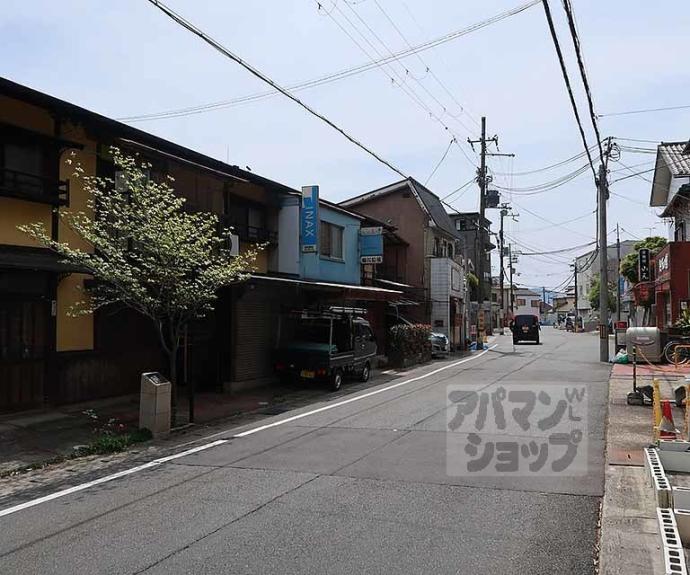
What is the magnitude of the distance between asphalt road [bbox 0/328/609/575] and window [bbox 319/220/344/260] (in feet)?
41.0

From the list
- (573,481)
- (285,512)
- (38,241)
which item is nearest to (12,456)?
(38,241)

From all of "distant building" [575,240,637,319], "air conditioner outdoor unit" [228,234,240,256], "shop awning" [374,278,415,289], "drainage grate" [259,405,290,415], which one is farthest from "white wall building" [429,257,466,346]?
"distant building" [575,240,637,319]

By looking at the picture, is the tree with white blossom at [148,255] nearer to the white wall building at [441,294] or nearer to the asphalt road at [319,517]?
the asphalt road at [319,517]

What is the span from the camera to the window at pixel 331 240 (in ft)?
71.2

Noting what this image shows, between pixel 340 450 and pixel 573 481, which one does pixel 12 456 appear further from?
pixel 573 481

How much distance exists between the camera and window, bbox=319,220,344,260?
71.2ft

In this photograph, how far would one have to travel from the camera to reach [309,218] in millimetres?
19000

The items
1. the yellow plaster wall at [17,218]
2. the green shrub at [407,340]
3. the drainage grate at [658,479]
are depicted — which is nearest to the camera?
the drainage grate at [658,479]

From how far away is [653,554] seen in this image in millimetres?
4898

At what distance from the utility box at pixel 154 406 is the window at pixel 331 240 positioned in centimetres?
1130

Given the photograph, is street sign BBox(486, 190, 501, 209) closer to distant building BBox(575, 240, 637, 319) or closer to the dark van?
the dark van

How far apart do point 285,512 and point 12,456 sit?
515 cm

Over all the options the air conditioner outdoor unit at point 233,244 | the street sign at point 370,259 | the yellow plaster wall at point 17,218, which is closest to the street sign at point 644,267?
the street sign at point 370,259

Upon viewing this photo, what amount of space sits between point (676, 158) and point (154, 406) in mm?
25475
